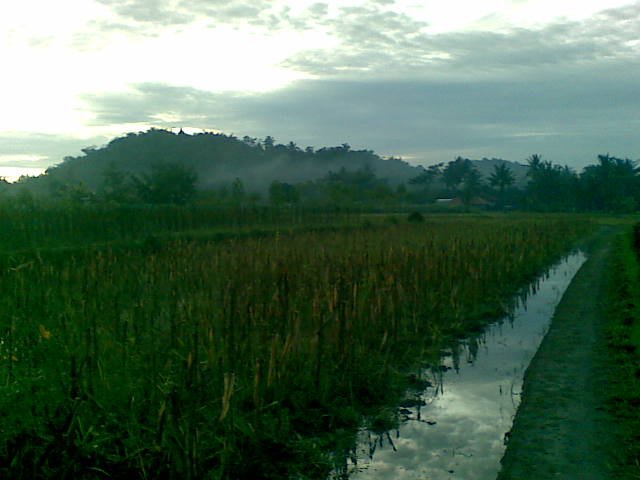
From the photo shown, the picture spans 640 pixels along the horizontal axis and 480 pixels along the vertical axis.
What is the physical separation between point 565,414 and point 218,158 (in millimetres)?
88520

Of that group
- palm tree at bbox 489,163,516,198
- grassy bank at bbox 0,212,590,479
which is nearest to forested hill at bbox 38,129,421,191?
palm tree at bbox 489,163,516,198

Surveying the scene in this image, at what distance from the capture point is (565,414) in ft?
15.7

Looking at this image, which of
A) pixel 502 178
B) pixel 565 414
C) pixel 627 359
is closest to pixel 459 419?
pixel 565 414

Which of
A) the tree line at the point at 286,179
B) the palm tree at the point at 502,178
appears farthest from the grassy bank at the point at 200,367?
the palm tree at the point at 502,178

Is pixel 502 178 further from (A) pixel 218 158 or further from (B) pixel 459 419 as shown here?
(B) pixel 459 419

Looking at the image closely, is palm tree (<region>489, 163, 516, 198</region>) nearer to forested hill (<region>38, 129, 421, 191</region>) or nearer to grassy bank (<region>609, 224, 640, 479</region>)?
forested hill (<region>38, 129, 421, 191</region>)

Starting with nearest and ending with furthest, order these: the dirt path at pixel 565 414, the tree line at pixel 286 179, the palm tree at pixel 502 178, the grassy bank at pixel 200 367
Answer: the grassy bank at pixel 200 367 → the dirt path at pixel 565 414 → the tree line at pixel 286 179 → the palm tree at pixel 502 178

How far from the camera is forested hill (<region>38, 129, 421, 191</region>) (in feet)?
250

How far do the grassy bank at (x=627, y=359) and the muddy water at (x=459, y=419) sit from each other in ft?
2.67

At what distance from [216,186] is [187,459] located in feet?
255

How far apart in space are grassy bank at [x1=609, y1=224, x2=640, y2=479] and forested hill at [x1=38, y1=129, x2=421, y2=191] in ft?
202

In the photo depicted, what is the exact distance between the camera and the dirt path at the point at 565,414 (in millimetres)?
3896


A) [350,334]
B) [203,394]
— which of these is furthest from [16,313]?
[350,334]

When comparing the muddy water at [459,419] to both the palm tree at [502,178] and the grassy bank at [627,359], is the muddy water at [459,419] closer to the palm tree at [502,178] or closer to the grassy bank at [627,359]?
the grassy bank at [627,359]
